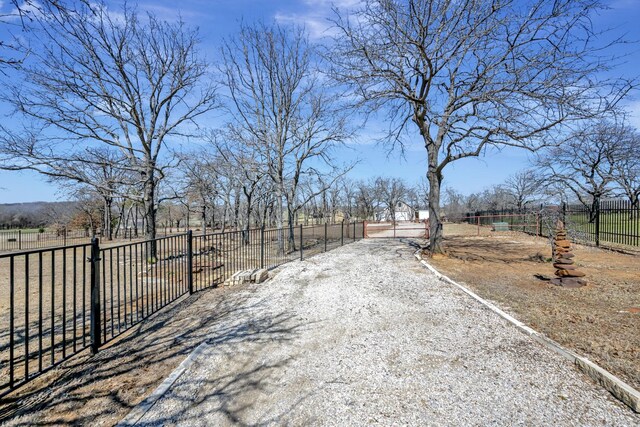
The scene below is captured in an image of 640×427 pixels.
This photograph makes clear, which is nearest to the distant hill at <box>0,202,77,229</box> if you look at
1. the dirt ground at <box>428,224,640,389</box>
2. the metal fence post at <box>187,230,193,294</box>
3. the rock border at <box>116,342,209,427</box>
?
the metal fence post at <box>187,230,193,294</box>

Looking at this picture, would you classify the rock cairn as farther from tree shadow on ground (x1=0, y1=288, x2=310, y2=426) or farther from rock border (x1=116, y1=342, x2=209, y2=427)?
rock border (x1=116, y1=342, x2=209, y2=427)

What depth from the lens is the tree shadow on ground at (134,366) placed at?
8.16 feet

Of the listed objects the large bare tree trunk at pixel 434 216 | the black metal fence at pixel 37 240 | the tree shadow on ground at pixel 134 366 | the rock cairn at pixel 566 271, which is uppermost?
the large bare tree trunk at pixel 434 216

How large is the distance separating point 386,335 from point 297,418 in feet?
6.28

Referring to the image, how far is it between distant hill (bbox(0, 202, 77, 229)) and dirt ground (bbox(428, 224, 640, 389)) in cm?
4844

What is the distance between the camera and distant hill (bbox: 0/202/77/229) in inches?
1718

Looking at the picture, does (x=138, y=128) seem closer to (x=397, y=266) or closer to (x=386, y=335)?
(x=397, y=266)

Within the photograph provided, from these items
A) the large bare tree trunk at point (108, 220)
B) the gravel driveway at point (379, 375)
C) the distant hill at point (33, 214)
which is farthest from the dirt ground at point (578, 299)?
the distant hill at point (33, 214)

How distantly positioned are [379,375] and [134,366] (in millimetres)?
2482

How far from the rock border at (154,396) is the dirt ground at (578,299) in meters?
3.94

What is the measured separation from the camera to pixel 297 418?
2352 mm

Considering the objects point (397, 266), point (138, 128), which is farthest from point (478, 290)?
point (138, 128)

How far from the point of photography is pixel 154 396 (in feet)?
8.57

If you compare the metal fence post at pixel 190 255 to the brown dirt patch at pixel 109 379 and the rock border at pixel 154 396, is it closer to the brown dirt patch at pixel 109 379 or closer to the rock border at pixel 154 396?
the brown dirt patch at pixel 109 379
